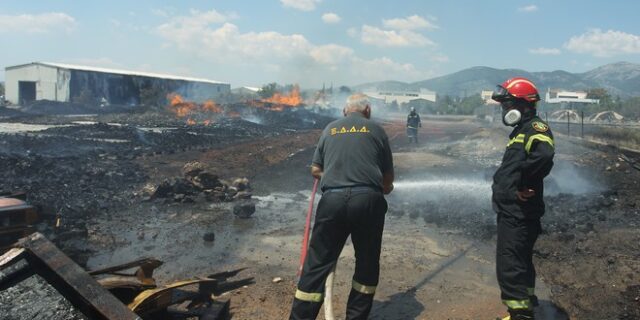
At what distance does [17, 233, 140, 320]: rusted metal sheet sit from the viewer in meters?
2.33

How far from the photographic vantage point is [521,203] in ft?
11.5

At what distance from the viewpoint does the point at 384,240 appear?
6.12 meters

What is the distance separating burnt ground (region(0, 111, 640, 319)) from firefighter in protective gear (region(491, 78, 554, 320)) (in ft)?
1.90

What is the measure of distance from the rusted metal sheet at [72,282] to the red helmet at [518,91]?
318 cm

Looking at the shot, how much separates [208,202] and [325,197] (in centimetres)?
534

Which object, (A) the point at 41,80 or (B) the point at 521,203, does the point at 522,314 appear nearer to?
(B) the point at 521,203

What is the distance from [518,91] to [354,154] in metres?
1.50

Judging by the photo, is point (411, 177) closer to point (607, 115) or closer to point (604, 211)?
point (604, 211)

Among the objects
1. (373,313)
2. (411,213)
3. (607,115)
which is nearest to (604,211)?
(411,213)

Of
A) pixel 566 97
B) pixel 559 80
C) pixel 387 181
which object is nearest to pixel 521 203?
pixel 387 181

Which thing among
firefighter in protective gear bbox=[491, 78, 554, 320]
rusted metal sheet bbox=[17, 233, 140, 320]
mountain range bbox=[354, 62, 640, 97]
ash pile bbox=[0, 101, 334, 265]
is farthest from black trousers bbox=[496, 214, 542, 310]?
mountain range bbox=[354, 62, 640, 97]

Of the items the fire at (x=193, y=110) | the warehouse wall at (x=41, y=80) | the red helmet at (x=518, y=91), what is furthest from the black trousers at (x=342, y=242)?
the warehouse wall at (x=41, y=80)

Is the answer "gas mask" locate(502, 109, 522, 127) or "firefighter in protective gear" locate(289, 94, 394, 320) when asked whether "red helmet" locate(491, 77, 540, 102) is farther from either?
"firefighter in protective gear" locate(289, 94, 394, 320)

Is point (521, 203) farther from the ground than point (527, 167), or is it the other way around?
point (527, 167)
